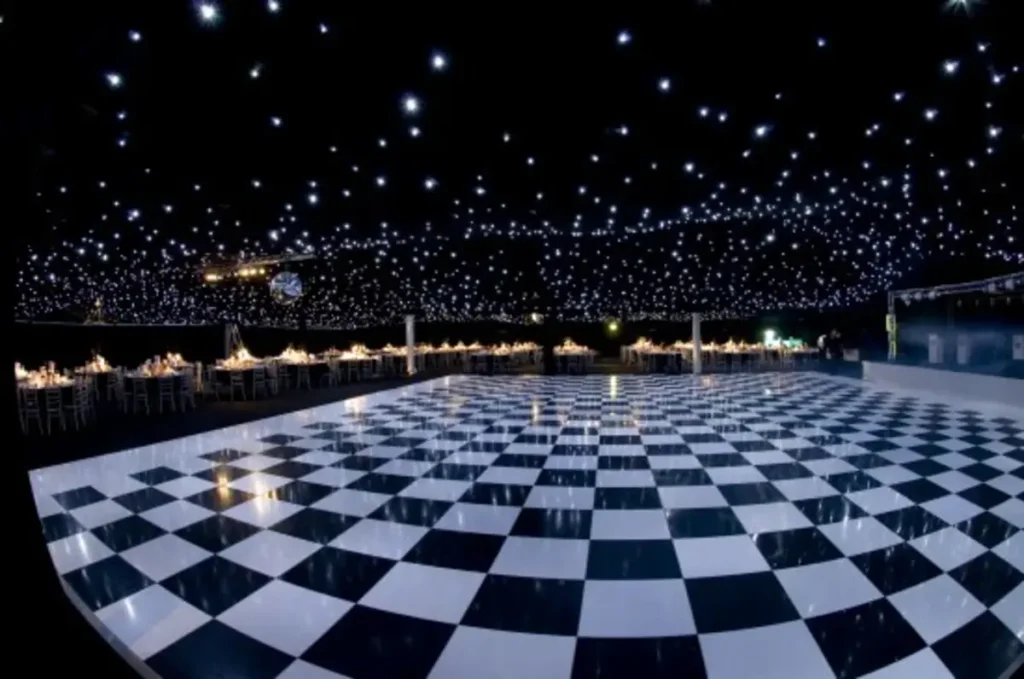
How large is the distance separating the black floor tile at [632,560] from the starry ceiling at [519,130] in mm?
2247

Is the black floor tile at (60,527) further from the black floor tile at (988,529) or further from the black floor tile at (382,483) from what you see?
the black floor tile at (988,529)

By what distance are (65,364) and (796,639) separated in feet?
43.3

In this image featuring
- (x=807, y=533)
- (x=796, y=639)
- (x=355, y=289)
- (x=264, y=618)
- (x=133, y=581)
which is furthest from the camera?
(x=355, y=289)

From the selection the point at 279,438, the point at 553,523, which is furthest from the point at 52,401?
the point at 553,523

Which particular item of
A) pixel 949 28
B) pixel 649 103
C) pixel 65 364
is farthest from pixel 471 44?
pixel 65 364

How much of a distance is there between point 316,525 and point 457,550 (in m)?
0.86

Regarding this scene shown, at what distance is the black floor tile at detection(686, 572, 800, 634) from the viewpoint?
1659mm

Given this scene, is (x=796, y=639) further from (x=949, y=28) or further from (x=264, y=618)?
(x=949, y=28)

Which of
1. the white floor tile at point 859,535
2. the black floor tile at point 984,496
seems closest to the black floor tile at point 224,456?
the white floor tile at point 859,535

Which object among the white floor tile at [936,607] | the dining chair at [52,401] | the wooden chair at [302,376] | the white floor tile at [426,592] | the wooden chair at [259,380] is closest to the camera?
the white floor tile at [936,607]

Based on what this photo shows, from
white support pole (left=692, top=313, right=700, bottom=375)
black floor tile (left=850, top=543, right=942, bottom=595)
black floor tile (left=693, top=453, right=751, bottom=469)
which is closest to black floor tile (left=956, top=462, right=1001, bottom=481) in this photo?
black floor tile (left=693, top=453, right=751, bottom=469)

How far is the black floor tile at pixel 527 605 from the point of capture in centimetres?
166

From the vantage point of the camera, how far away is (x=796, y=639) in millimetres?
1571

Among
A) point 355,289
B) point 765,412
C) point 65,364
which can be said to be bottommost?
point 765,412
